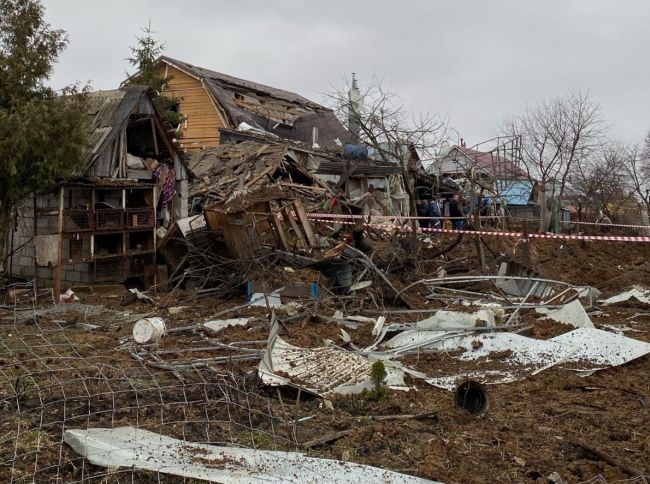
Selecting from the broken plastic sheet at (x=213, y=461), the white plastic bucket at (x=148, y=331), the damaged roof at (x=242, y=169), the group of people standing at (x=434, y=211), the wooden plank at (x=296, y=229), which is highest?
the damaged roof at (x=242, y=169)

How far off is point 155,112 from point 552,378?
12.2 meters

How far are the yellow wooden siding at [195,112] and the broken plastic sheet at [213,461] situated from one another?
91.4 ft

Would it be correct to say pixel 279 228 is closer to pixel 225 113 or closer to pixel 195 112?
pixel 225 113

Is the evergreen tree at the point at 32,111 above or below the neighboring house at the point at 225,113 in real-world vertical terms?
below

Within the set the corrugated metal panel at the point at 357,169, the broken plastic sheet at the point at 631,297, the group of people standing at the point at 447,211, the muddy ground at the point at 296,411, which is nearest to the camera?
the muddy ground at the point at 296,411

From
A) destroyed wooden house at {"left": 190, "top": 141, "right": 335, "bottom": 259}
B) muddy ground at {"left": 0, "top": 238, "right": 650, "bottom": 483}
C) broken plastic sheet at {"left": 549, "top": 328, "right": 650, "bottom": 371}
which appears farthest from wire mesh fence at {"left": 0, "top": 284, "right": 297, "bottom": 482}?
destroyed wooden house at {"left": 190, "top": 141, "right": 335, "bottom": 259}

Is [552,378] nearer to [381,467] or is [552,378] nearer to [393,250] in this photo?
[381,467]

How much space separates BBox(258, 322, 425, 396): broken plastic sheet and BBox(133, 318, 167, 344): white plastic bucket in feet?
5.99

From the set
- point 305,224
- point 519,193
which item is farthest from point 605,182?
point 305,224

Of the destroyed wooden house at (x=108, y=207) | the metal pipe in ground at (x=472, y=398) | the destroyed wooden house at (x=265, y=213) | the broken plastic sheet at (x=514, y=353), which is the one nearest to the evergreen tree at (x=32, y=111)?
the destroyed wooden house at (x=108, y=207)

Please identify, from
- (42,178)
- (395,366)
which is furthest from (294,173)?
(395,366)

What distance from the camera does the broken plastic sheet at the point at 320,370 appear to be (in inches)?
247

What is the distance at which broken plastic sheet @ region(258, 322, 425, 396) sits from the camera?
6266 mm

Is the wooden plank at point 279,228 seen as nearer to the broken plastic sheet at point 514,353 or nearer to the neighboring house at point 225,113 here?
the broken plastic sheet at point 514,353
